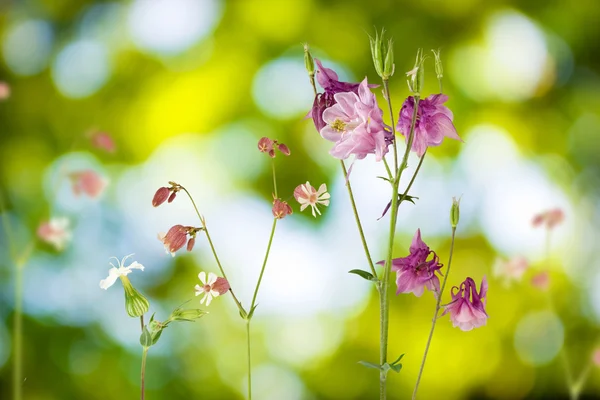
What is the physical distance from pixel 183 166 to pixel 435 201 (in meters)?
0.68

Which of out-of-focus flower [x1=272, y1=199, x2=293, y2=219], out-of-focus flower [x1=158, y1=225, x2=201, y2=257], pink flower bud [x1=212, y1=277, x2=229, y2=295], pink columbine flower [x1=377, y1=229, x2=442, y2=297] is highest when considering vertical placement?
out-of-focus flower [x1=272, y1=199, x2=293, y2=219]

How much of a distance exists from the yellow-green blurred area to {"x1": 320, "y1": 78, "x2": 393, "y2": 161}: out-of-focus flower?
103 centimetres

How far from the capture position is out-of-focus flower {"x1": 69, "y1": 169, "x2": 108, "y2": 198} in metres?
1.71

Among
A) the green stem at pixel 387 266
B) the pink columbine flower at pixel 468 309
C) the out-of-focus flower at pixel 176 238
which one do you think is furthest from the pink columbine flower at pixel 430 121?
the out-of-focus flower at pixel 176 238

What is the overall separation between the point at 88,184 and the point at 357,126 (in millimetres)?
1127

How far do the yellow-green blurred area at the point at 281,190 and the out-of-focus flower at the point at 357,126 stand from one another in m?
1.03

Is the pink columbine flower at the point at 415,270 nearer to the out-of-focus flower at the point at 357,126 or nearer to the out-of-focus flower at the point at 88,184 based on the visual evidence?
the out-of-focus flower at the point at 357,126

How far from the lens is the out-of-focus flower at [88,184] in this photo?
5.60ft

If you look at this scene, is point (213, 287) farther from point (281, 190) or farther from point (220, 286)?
point (281, 190)

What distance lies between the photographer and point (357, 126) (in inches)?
29.2

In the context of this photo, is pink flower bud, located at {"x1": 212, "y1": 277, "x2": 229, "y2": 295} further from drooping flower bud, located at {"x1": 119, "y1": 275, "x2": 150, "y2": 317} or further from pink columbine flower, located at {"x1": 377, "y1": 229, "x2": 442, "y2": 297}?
pink columbine flower, located at {"x1": 377, "y1": 229, "x2": 442, "y2": 297}

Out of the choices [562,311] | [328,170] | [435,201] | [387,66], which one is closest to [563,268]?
[562,311]

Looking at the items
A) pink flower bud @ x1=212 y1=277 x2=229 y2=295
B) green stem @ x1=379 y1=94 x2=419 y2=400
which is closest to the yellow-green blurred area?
pink flower bud @ x1=212 y1=277 x2=229 y2=295

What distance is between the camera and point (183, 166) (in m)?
1.86
